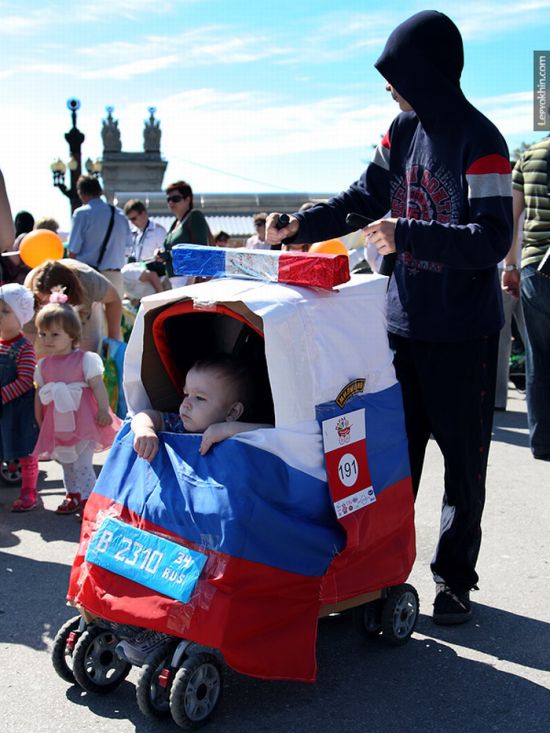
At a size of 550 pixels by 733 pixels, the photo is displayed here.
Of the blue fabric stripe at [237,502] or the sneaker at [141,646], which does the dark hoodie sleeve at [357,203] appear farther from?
the sneaker at [141,646]

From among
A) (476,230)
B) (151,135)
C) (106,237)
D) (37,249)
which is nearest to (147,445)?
(476,230)

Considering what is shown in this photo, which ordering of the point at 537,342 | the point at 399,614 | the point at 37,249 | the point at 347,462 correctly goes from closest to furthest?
1. the point at 347,462
2. the point at 399,614
3. the point at 537,342
4. the point at 37,249

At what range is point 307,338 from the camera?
3.13 metres

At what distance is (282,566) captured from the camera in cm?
300

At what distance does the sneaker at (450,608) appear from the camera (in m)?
3.82

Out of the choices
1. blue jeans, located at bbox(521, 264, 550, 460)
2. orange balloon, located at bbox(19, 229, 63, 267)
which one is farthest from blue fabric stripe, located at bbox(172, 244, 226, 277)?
orange balloon, located at bbox(19, 229, 63, 267)

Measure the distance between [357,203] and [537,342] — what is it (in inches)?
97.9

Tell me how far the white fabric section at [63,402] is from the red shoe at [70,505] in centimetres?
40

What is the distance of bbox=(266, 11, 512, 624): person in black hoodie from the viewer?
11.2 ft

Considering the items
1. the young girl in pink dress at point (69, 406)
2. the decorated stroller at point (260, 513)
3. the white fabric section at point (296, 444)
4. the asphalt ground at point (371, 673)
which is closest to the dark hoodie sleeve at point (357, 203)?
the decorated stroller at point (260, 513)

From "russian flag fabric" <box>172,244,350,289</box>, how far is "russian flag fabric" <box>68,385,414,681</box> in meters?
0.47

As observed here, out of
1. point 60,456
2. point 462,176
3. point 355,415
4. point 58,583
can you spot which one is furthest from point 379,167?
point 60,456

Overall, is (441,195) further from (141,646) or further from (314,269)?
(141,646)

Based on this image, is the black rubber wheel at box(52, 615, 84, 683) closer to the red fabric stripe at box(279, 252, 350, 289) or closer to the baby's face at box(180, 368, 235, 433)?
the baby's face at box(180, 368, 235, 433)
